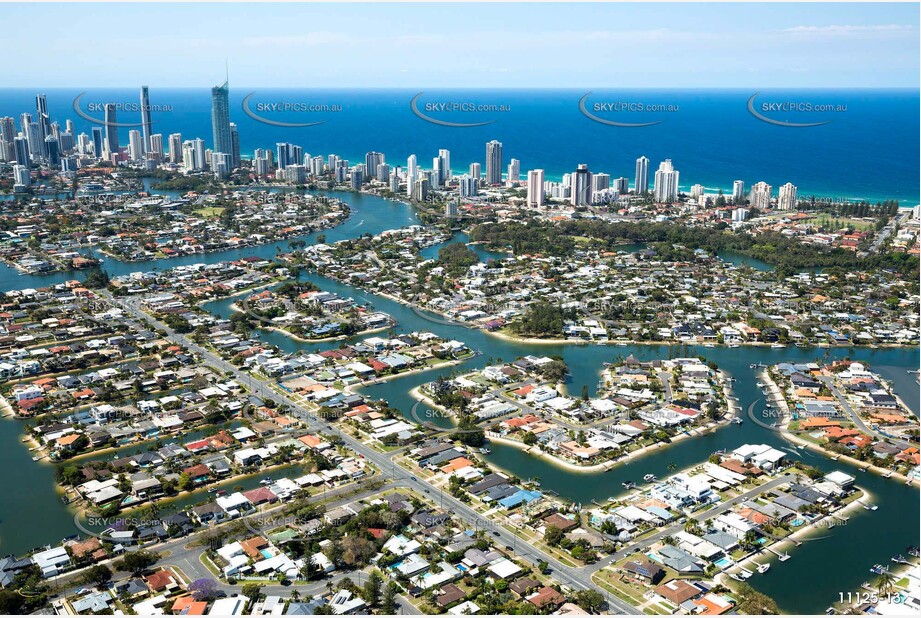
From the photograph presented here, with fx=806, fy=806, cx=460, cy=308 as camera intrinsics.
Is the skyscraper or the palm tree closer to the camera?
the palm tree

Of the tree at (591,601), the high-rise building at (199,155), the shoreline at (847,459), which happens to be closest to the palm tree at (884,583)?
the shoreline at (847,459)

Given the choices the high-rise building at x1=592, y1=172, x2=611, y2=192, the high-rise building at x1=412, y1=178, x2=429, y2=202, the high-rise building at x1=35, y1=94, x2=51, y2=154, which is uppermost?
the high-rise building at x1=35, y1=94, x2=51, y2=154

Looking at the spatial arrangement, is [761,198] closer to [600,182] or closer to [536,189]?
[600,182]

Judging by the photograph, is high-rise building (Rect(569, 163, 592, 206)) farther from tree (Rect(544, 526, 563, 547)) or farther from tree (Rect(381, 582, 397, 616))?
tree (Rect(381, 582, 397, 616))

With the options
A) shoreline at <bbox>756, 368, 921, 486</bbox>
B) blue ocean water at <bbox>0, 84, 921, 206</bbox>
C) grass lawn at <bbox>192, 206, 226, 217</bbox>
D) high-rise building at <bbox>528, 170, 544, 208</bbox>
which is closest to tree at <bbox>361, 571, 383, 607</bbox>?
shoreline at <bbox>756, 368, 921, 486</bbox>

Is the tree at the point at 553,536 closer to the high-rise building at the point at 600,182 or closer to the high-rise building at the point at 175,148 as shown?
the high-rise building at the point at 600,182

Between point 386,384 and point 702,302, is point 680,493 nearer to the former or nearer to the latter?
point 386,384
